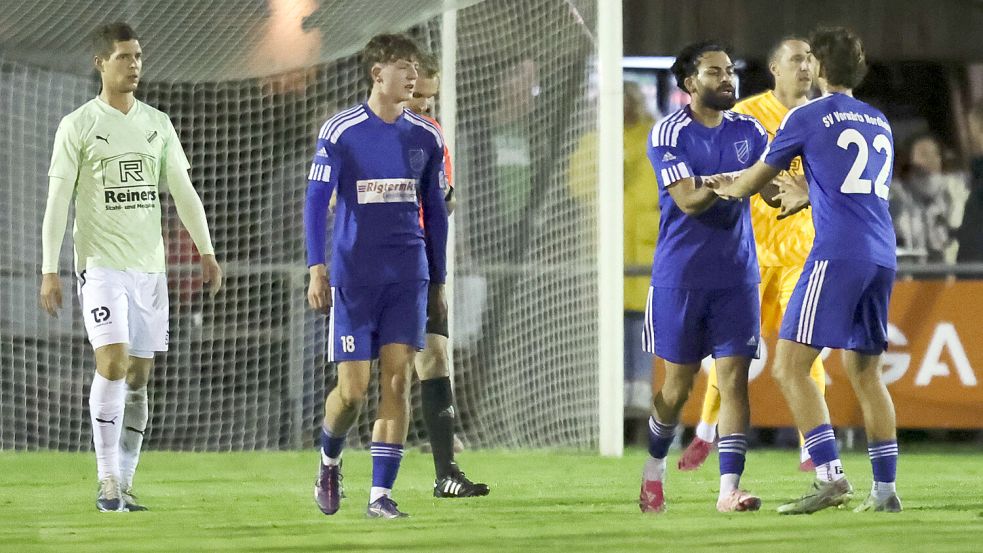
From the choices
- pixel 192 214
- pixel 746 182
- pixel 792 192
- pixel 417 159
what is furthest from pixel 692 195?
pixel 192 214

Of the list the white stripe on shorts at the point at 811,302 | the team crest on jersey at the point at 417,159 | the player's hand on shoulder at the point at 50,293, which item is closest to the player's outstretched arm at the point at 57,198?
the player's hand on shoulder at the point at 50,293

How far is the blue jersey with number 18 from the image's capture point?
6.35 m

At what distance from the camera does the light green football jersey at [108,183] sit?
7008mm

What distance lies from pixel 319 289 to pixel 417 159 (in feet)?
2.00

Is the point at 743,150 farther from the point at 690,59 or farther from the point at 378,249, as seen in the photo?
the point at 378,249

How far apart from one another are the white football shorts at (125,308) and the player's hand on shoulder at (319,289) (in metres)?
0.98

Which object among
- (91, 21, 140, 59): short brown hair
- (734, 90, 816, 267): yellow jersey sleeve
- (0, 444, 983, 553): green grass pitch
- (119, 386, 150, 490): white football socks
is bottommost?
(0, 444, 983, 553): green grass pitch

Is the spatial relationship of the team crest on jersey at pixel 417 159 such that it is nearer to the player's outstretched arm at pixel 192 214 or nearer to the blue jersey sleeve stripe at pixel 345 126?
the blue jersey sleeve stripe at pixel 345 126

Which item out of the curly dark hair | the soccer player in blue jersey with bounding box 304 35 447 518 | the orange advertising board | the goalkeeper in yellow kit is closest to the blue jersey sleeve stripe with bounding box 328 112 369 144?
the soccer player in blue jersey with bounding box 304 35 447 518

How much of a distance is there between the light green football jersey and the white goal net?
119 inches

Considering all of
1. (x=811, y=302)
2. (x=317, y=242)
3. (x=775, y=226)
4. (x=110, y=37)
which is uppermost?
(x=110, y=37)

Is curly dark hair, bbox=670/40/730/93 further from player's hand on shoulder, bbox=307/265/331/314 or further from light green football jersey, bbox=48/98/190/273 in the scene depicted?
light green football jersey, bbox=48/98/190/273

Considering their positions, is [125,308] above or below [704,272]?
below

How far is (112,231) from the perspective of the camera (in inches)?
276
